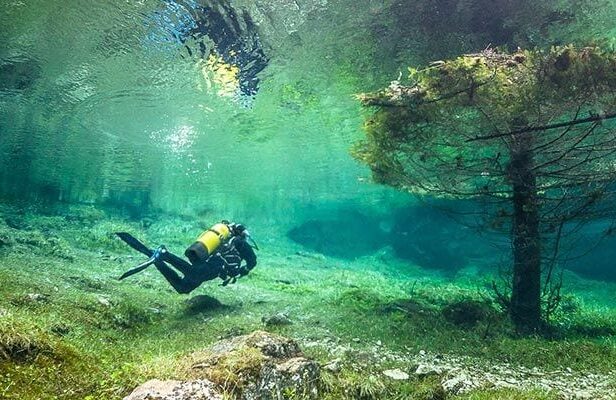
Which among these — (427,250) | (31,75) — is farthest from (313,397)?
(427,250)

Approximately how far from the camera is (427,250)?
35.1 meters

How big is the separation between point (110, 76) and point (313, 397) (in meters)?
18.9

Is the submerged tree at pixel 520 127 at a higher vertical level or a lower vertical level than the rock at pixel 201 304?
higher

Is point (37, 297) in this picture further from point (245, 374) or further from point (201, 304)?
point (245, 374)

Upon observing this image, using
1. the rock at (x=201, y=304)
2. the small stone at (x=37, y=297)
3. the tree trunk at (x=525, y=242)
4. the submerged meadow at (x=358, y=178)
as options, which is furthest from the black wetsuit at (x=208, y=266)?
the tree trunk at (x=525, y=242)

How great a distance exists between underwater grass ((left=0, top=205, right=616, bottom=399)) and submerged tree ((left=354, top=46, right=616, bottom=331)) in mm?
1898

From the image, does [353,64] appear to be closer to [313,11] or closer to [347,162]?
[313,11]

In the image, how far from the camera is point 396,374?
20.9ft

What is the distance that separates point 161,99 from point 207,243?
13271mm

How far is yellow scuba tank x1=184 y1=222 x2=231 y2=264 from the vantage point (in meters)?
11.2

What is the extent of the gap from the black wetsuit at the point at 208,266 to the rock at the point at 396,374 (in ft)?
21.1

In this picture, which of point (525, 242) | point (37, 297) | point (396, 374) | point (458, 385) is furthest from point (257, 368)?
point (525, 242)

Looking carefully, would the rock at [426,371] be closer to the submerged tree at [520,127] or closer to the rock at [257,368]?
the rock at [257,368]

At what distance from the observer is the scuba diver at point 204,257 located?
10805 mm
